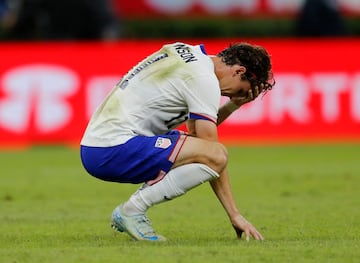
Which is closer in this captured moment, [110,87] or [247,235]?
[247,235]

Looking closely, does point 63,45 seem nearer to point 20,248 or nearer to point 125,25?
point 125,25

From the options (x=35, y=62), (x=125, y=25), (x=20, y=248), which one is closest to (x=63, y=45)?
(x=35, y=62)

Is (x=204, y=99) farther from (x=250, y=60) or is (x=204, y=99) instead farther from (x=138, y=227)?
(x=138, y=227)

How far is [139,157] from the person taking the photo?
8.30 metres

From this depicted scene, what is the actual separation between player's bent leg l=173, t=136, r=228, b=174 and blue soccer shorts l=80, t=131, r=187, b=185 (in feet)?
0.19

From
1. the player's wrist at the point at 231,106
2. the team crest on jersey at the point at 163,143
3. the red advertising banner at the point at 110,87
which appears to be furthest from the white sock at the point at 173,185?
the red advertising banner at the point at 110,87

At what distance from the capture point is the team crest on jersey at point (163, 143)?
828 cm

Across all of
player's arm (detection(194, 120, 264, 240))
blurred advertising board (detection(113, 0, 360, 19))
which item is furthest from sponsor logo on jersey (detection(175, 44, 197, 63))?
blurred advertising board (detection(113, 0, 360, 19))

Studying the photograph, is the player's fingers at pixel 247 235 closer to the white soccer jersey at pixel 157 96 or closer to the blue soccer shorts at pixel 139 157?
the blue soccer shorts at pixel 139 157

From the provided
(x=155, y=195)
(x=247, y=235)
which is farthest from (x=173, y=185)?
(x=247, y=235)

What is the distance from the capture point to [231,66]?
27.4 ft

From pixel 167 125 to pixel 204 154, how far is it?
0.50 metres

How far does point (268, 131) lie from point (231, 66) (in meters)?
9.78

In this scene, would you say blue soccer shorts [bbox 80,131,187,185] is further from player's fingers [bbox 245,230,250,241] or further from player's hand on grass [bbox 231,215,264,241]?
player's fingers [bbox 245,230,250,241]
